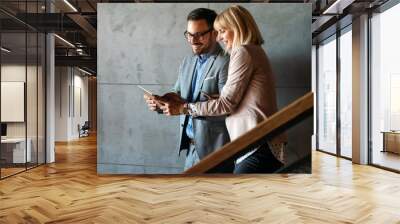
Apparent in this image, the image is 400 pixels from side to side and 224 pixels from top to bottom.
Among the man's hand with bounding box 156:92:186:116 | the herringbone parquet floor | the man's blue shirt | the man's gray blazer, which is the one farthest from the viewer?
the man's hand with bounding box 156:92:186:116

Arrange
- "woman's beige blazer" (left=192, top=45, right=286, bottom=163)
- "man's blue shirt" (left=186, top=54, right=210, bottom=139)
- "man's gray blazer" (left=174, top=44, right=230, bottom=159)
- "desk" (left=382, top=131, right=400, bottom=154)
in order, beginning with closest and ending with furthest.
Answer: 1. "woman's beige blazer" (left=192, top=45, right=286, bottom=163)
2. "man's gray blazer" (left=174, top=44, right=230, bottom=159)
3. "man's blue shirt" (left=186, top=54, right=210, bottom=139)
4. "desk" (left=382, top=131, right=400, bottom=154)

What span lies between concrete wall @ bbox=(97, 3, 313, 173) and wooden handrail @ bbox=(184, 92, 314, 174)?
142 millimetres

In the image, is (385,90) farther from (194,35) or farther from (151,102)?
(151,102)

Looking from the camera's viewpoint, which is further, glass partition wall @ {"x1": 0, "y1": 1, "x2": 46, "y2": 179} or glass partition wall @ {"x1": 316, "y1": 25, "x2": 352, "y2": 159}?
glass partition wall @ {"x1": 316, "y1": 25, "x2": 352, "y2": 159}

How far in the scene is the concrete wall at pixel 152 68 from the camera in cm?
544

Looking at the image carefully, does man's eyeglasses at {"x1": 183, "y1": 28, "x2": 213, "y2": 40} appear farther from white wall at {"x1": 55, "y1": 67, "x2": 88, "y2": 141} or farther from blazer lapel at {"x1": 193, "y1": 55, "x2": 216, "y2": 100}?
white wall at {"x1": 55, "y1": 67, "x2": 88, "y2": 141}

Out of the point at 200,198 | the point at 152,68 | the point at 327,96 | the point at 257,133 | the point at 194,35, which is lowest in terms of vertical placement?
the point at 200,198

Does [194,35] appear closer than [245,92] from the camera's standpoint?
No

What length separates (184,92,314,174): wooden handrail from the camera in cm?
499

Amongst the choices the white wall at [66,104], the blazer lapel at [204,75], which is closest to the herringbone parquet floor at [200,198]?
the blazer lapel at [204,75]

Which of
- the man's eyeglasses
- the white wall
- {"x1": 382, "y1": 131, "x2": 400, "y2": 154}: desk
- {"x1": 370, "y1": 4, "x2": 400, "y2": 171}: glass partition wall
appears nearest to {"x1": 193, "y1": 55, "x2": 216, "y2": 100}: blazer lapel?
the man's eyeglasses

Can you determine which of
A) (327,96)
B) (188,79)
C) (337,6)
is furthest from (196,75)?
(327,96)

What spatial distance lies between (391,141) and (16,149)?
6736mm

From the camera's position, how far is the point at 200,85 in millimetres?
5117
